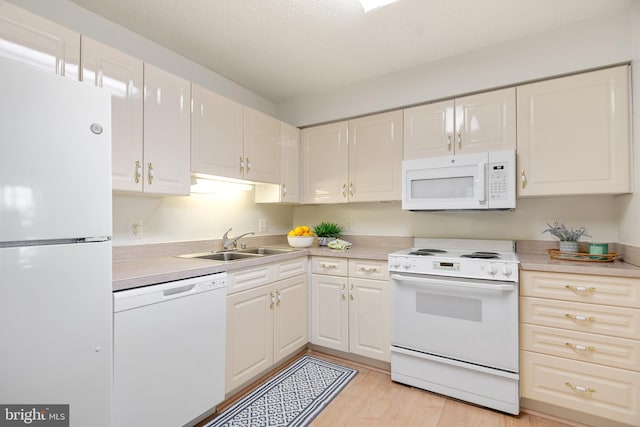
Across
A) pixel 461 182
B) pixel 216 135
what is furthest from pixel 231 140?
pixel 461 182

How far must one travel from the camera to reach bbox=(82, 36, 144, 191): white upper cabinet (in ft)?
5.12

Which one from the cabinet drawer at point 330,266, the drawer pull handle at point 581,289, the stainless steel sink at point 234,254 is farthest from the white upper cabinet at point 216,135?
the drawer pull handle at point 581,289

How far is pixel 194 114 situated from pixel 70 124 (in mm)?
990

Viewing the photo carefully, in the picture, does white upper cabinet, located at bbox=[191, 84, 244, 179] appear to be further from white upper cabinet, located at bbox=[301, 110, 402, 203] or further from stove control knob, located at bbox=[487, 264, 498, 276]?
stove control knob, located at bbox=[487, 264, 498, 276]

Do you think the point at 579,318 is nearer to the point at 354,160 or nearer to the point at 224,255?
the point at 354,160

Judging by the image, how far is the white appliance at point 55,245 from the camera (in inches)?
39.0

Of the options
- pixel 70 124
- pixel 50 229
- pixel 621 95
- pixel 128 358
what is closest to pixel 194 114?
pixel 70 124

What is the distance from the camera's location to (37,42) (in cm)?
137

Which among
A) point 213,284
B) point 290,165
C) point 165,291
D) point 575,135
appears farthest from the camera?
point 290,165

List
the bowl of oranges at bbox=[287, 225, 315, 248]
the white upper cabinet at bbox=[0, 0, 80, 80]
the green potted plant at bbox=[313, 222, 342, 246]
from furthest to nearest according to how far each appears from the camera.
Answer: the green potted plant at bbox=[313, 222, 342, 246] → the bowl of oranges at bbox=[287, 225, 315, 248] → the white upper cabinet at bbox=[0, 0, 80, 80]

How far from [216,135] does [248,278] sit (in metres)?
1.03

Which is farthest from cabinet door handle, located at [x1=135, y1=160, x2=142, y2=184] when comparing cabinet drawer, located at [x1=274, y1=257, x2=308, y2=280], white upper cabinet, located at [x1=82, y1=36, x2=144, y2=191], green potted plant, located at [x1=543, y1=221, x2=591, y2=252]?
green potted plant, located at [x1=543, y1=221, x2=591, y2=252]

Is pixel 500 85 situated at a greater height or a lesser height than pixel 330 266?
greater

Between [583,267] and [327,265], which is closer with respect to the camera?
[583,267]
